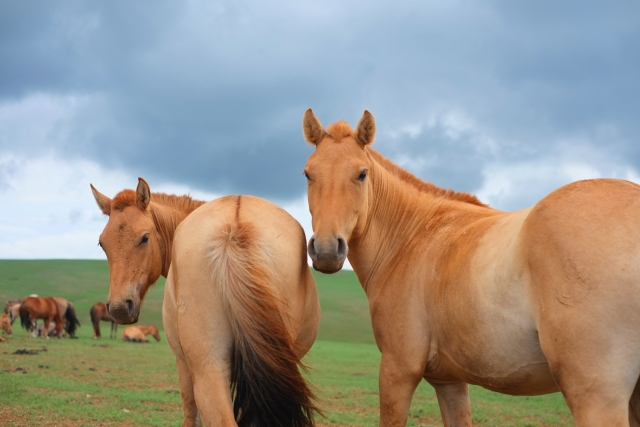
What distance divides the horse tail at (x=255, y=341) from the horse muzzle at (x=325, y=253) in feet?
1.48

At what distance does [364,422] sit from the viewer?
32.8ft

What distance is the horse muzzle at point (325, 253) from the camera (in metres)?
4.56

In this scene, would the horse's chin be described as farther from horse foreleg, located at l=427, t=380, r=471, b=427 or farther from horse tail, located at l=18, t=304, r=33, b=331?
horse tail, located at l=18, t=304, r=33, b=331

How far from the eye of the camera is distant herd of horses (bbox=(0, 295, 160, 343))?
2723 centimetres

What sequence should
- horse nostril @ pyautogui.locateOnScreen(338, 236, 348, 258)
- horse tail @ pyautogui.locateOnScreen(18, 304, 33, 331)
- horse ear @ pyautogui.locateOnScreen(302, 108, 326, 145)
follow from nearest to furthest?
horse nostril @ pyautogui.locateOnScreen(338, 236, 348, 258) → horse ear @ pyautogui.locateOnScreen(302, 108, 326, 145) → horse tail @ pyautogui.locateOnScreen(18, 304, 33, 331)

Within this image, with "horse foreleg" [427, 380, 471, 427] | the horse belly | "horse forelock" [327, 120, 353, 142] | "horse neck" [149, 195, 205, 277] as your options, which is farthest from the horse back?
"horse neck" [149, 195, 205, 277]

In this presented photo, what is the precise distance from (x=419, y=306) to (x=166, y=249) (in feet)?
8.71

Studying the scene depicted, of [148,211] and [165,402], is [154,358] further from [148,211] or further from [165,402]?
[148,211]

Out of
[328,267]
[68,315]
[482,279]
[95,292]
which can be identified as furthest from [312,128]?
[95,292]

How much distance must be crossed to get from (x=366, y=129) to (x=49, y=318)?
26.8 m

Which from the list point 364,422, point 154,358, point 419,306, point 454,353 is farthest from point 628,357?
point 154,358

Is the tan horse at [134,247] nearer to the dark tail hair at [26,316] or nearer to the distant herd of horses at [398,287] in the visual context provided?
the distant herd of horses at [398,287]

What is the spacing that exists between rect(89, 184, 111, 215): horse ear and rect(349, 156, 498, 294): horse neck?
250 cm

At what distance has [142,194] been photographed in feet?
18.5
